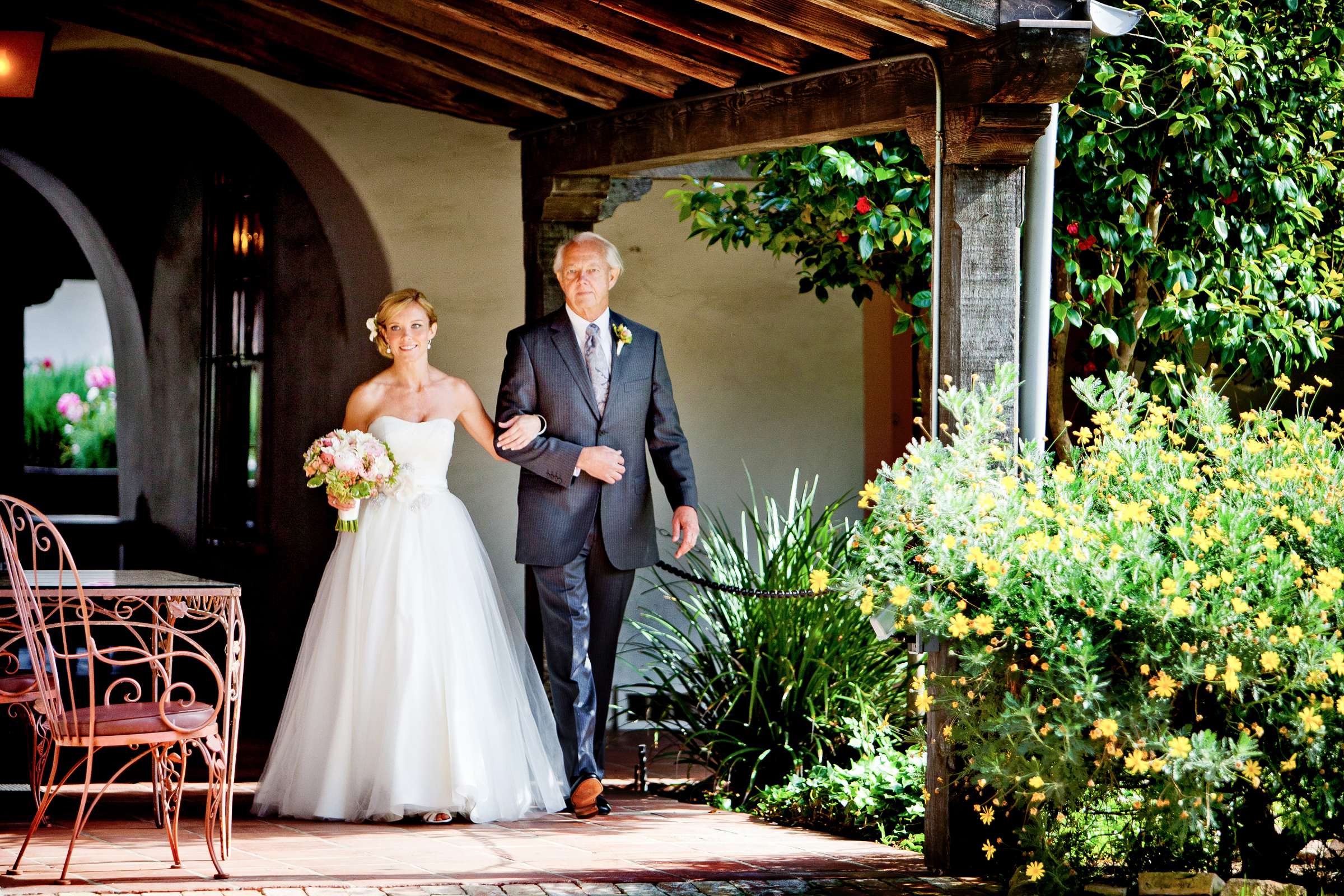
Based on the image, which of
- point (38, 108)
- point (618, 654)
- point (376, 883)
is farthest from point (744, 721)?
point (38, 108)

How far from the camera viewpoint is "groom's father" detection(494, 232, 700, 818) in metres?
5.56

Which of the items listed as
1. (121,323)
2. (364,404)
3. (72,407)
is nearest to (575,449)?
(364,404)

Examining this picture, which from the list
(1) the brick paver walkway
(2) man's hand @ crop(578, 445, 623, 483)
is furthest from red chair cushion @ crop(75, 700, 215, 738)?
(2) man's hand @ crop(578, 445, 623, 483)

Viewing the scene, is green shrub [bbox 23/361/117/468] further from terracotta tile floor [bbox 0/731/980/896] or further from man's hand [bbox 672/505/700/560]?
man's hand [bbox 672/505/700/560]

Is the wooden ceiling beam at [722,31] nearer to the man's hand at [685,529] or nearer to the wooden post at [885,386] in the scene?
the man's hand at [685,529]

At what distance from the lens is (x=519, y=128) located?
6848 millimetres

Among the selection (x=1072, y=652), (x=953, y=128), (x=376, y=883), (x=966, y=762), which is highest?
(x=953, y=128)

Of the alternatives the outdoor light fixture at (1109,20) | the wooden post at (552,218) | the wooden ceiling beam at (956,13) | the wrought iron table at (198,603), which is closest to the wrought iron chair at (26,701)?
the wrought iron table at (198,603)

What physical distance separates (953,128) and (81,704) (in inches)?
239

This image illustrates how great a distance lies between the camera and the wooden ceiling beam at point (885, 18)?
4.44m

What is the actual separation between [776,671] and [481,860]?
1685 mm

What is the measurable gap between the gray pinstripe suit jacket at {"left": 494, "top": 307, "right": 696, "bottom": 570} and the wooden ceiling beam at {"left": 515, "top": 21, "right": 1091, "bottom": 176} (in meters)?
0.75

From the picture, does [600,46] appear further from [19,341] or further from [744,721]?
[19,341]

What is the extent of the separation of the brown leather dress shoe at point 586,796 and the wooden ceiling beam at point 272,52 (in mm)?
2943
